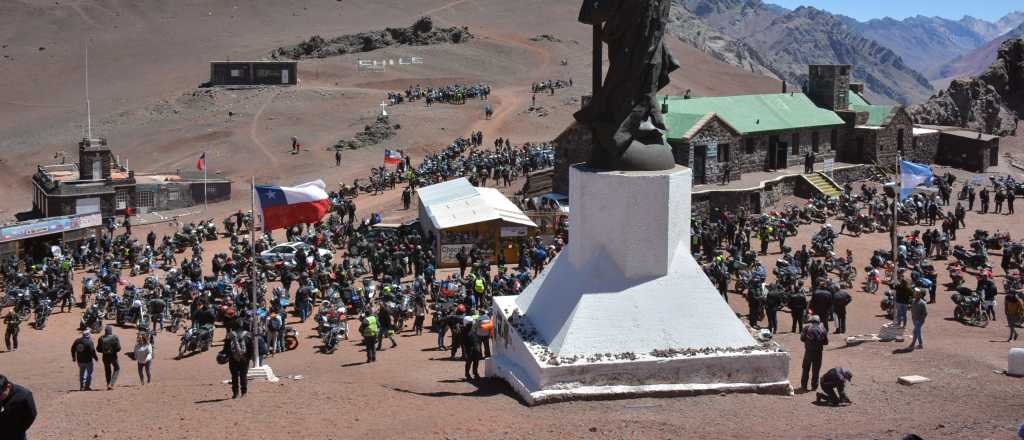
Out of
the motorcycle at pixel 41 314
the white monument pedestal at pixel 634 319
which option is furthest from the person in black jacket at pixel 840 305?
the motorcycle at pixel 41 314

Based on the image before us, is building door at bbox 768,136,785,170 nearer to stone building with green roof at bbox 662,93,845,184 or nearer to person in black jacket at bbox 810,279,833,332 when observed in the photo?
stone building with green roof at bbox 662,93,845,184

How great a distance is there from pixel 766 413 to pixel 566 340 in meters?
2.80

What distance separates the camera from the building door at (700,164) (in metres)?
41.3

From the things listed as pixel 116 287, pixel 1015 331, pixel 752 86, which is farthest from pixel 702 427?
pixel 752 86

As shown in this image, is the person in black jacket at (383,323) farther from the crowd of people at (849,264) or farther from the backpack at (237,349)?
the crowd of people at (849,264)

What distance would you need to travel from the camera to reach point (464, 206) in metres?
34.9

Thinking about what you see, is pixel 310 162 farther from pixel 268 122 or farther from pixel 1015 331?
pixel 1015 331

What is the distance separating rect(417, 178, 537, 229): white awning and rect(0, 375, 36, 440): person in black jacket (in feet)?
73.0

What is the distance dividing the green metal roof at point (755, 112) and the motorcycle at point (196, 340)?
2193cm

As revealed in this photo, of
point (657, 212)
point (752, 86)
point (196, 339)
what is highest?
point (752, 86)

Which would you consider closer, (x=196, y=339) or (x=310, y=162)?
(x=196, y=339)

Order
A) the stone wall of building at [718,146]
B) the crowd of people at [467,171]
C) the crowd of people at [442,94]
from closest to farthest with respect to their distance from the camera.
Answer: the stone wall of building at [718,146] → the crowd of people at [467,171] → the crowd of people at [442,94]

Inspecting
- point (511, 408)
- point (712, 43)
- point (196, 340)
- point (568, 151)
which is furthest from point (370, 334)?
point (712, 43)

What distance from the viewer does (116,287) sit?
30.4 metres
